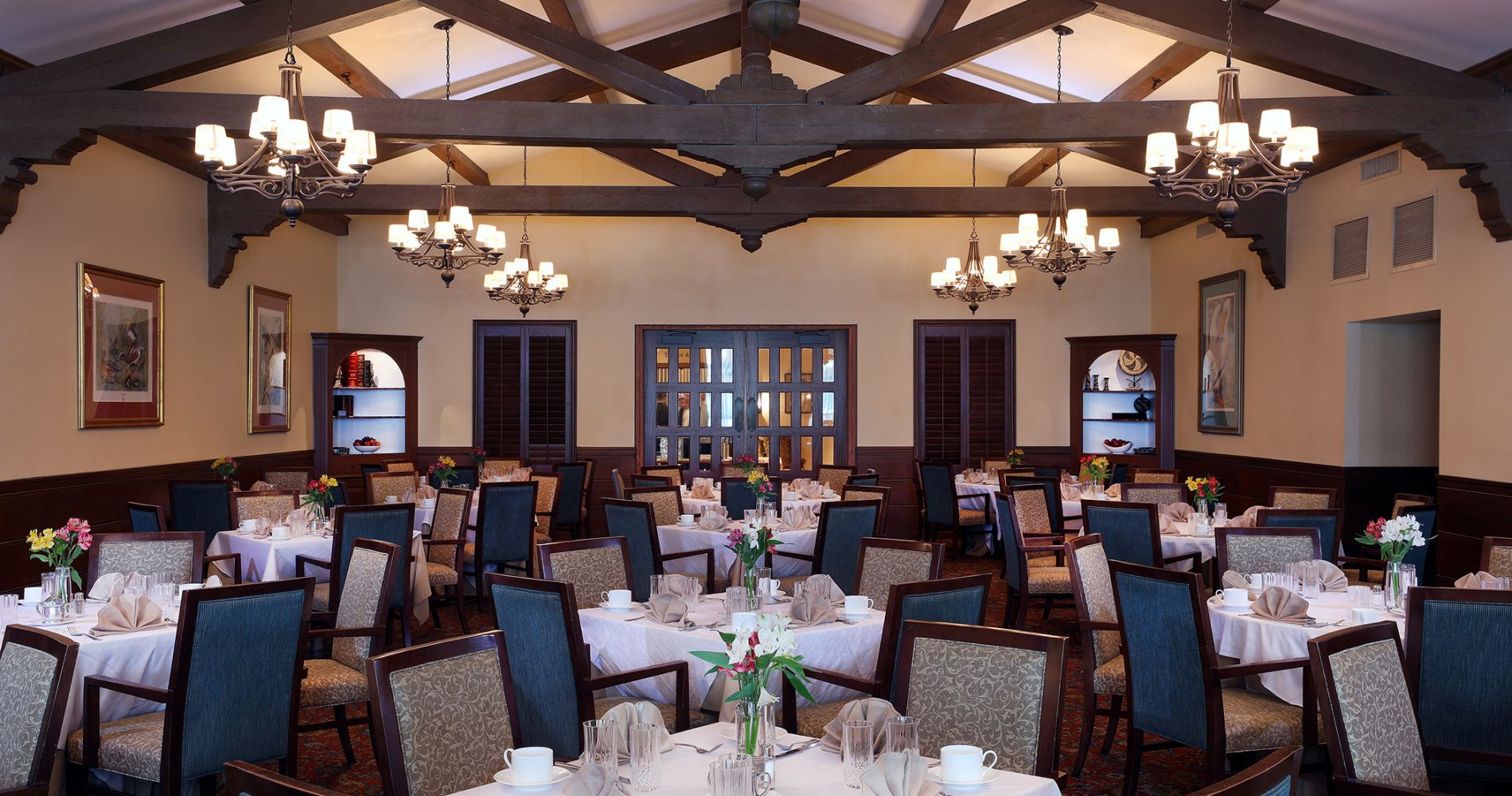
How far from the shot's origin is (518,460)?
11.5 m

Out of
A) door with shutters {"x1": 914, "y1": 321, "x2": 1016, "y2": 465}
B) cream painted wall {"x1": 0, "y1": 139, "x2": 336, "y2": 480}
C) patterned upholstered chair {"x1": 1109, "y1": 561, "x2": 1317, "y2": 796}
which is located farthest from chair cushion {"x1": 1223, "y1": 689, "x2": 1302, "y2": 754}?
door with shutters {"x1": 914, "y1": 321, "x2": 1016, "y2": 465}

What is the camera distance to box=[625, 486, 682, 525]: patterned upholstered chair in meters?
7.38

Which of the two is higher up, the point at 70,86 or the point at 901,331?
the point at 70,86

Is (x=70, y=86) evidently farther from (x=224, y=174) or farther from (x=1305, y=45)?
(x=1305, y=45)

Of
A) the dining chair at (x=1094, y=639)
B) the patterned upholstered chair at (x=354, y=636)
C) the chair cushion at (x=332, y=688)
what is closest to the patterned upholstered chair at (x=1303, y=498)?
the dining chair at (x=1094, y=639)

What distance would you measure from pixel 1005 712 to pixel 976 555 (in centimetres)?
827

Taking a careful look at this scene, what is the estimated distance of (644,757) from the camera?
230 cm

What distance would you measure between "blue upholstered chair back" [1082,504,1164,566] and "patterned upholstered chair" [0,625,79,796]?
4911 millimetres

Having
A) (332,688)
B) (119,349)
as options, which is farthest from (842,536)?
(119,349)

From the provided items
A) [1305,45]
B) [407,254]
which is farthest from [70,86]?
[1305,45]

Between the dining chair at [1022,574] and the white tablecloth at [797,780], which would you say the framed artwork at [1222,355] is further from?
the white tablecloth at [797,780]

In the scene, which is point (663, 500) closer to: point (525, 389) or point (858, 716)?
point (858, 716)

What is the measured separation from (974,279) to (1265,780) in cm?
935

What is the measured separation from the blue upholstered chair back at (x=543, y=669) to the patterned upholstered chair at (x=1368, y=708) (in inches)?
84.9
